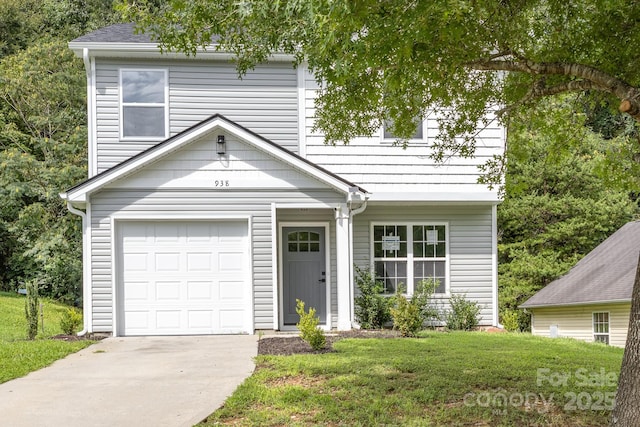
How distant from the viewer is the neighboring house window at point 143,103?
1359 centimetres

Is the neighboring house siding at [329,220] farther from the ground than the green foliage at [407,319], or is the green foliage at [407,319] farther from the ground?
the neighboring house siding at [329,220]

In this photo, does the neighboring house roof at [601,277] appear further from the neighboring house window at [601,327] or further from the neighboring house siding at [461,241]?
the neighboring house siding at [461,241]

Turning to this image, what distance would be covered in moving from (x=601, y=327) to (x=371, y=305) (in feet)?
28.1

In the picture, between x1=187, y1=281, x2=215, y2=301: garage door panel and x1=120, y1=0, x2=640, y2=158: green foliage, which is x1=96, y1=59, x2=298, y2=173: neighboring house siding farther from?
x1=120, y1=0, x2=640, y2=158: green foliage

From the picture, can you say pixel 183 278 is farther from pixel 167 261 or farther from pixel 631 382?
pixel 631 382

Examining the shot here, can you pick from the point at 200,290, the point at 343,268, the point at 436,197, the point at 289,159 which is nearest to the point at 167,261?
the point at 200,290

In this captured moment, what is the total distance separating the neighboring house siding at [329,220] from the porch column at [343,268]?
61 centimetres

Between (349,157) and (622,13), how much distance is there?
7.92 m

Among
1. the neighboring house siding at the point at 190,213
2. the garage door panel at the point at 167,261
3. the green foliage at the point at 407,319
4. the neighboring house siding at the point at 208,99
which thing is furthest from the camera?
the neighboring house siding at the point at 208,99

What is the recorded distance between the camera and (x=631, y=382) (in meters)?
5.04

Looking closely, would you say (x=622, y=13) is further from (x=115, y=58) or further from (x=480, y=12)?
(x=115, y=58)

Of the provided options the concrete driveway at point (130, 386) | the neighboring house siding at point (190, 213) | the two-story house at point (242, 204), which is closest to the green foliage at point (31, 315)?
the two-story house at point (242, 204)

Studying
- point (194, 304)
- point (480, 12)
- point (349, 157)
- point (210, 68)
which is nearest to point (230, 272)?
point (194, 304)

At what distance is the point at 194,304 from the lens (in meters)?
12.6
